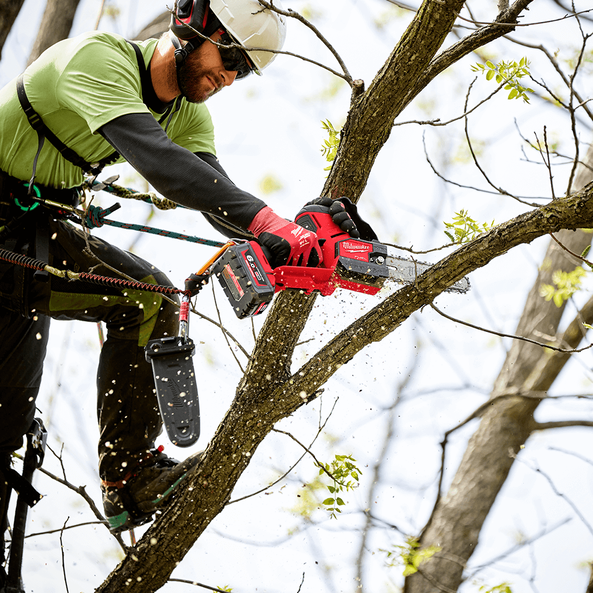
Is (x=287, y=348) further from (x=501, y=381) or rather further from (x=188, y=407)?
(x=501, y=381)

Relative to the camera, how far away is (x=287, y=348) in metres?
2.38

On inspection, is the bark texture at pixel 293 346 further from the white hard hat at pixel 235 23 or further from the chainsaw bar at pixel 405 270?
the white hard hat at pixel 235 23

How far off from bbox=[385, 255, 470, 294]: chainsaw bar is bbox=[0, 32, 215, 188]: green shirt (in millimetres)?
1163

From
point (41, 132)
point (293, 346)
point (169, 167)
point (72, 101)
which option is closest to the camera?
point (169, 167)

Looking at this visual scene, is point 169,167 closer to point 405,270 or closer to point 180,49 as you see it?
point 180,49

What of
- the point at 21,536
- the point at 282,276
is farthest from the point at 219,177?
the point at 21,536

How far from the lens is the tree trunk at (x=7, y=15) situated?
4.15 meters

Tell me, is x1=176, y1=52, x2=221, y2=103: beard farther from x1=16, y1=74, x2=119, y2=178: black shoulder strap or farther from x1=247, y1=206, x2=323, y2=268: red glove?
x1=247, y1=206, x2=323, y2=268: red glove

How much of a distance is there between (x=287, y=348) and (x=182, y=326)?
56 centimetres

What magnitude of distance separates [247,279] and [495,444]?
3749 millimetres

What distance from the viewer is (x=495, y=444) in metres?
4.70

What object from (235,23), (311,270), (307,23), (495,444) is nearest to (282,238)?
(311,270)

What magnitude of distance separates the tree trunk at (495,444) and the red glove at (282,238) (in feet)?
8.42

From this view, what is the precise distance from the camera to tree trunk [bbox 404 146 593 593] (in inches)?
170
